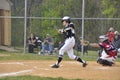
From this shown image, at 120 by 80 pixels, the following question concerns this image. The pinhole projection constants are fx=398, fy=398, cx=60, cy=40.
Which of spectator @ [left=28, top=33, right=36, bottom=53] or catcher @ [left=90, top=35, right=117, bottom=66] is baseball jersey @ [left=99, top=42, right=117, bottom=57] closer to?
catcher @ [left=90, top=35, right=117, bottom=66]

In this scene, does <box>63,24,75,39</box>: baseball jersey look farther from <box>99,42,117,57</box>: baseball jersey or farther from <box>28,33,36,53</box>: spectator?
<box>28,33,36,53</box>: spectator

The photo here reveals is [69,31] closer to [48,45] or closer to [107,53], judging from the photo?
[107,53]

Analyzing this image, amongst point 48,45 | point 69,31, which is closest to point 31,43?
point 48,45

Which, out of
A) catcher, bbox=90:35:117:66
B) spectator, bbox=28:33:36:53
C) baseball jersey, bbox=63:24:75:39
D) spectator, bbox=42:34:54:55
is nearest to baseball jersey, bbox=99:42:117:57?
catcher, bbox=90:35:117:66

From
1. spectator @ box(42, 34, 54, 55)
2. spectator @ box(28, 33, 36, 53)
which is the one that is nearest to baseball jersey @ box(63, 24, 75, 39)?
spectator @ box(42, 34, 54, 55)

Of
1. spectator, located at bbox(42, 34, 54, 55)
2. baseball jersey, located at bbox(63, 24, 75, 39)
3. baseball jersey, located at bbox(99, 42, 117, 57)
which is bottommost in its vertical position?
spectator, located at bbox(42, 34, 54, 55)

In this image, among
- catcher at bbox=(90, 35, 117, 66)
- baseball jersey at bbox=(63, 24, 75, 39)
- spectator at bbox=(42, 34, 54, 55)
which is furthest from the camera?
spectator at bbox=(42, 34, 54, 55)

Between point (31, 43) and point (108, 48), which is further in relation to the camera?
point (31, 43)

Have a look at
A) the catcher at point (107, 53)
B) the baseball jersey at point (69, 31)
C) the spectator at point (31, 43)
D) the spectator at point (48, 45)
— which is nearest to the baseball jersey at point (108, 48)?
the catcher at point (107, 53)

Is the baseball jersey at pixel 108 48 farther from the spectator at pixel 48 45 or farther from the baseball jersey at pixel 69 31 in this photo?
the spectator at pixel 48 45

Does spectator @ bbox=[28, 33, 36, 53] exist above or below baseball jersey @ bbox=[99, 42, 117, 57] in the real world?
below

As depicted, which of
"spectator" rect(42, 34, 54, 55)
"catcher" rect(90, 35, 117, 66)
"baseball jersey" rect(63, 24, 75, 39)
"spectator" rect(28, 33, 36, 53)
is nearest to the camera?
"baseball jersey" rect(63, 24, 75, 39)

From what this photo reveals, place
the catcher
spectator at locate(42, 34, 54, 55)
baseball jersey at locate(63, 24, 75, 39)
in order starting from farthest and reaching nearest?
spectator at locate(42, 34, 54, 55) < the catcher < baseball jersey at locate(63, 24, 75, 39)

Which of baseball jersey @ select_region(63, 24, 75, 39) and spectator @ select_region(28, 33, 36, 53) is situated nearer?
baseball jersey @ select_region(63, 24, 75, 39)
